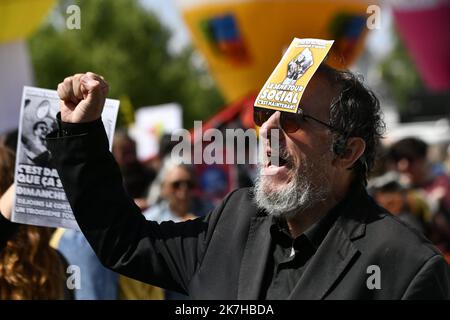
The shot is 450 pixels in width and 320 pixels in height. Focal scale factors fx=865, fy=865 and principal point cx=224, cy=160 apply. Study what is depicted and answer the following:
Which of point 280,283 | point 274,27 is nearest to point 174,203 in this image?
point 280,283

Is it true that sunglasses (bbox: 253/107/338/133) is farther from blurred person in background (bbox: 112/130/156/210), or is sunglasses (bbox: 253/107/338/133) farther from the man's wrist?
blurred person in background (bbox: 112/130/156/210)

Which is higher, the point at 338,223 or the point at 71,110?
the point at 71,110

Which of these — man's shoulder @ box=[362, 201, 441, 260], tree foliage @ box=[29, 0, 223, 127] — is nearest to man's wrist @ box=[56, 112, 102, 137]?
man's shoulder @ box=[362, 201, 441, 260]

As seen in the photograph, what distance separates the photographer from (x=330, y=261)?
230 cm

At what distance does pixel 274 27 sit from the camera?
1326 centimetres

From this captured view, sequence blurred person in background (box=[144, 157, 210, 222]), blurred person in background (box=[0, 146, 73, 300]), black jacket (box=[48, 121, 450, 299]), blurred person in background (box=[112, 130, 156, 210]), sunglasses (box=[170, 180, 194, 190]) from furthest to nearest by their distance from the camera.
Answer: blurred person in background (box=[112, 130, 156, 210]), sunglasses (box=[170, 180, 194, 190]), blurred person in background (box=[144, 157, 210, 222]), blurred person in background (box=[0, 146, 73, 300]), black jacket (box=[48, 121, 450, 299])

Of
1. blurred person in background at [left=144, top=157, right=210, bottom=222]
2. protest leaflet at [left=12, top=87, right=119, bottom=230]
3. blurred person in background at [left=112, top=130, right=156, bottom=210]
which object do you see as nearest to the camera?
protest leaflet at [left=12, top=87, right=119, bottom=230]

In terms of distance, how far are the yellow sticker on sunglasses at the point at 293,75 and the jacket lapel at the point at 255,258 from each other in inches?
13.2

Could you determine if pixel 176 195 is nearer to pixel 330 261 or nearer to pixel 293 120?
pixel 293 120

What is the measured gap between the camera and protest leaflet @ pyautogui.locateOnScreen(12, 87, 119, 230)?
9.57 ft

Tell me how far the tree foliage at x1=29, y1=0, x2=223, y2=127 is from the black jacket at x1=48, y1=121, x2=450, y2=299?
29645mm

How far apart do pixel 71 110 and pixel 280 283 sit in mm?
780
